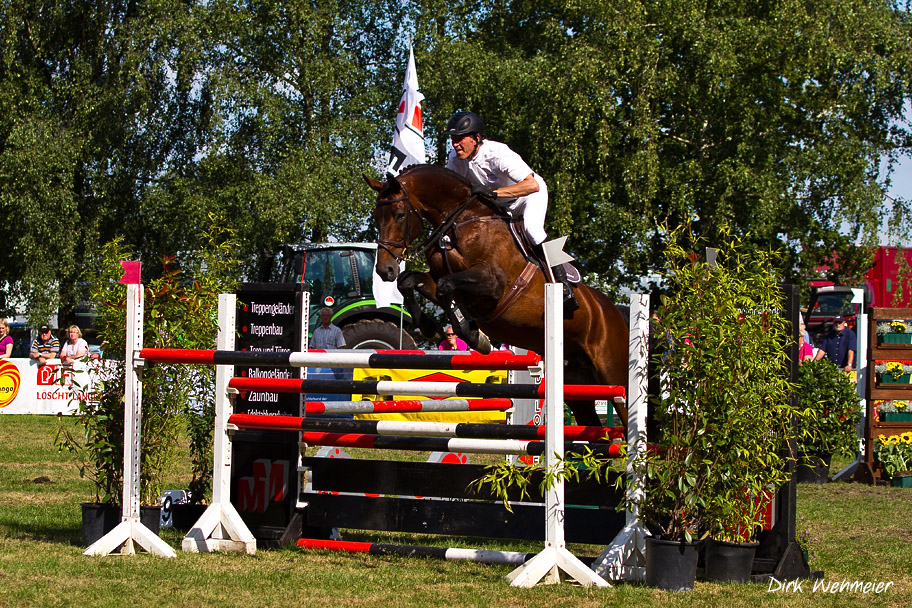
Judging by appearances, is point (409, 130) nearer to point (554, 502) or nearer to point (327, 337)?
point (327, 337)

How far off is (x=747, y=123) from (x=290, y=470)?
47.5 feet

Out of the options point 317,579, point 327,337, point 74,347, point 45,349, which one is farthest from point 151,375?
point 45,349

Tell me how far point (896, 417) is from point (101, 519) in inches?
319

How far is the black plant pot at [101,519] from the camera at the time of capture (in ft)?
17.2

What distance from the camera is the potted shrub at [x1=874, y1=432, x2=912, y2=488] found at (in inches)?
379

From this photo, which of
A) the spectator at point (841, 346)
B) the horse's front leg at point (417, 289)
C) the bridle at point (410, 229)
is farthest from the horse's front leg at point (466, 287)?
the spectator at point (841, 346)

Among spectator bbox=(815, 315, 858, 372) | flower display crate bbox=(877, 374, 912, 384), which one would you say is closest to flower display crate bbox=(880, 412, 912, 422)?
flower display crate bbox=(877, 374, 912, 384)

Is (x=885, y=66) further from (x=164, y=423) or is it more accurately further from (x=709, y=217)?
(x=164, y=423)

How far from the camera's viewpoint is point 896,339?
10039mm

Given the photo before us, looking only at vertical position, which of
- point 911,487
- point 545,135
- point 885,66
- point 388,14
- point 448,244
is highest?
point 388,14

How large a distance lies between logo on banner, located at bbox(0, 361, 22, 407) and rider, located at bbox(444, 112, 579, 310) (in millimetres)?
10943

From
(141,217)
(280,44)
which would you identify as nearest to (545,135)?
(280,44)

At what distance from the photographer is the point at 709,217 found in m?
18.5

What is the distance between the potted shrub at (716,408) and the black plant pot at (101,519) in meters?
2.70
